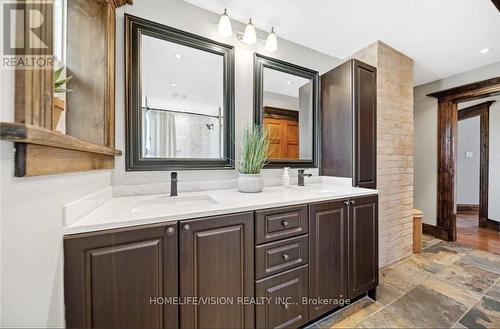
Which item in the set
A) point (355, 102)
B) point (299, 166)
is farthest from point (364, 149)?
point (299, 166)

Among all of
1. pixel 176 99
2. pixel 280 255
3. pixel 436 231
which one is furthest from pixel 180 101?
pixel 436 231

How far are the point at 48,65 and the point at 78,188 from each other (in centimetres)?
50

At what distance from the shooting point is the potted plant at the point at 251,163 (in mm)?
1552

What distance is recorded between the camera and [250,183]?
5.07 ft

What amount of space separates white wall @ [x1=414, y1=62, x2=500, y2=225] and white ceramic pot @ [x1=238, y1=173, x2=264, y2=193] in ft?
10.4

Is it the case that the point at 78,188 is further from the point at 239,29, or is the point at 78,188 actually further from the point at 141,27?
the point at 239,29

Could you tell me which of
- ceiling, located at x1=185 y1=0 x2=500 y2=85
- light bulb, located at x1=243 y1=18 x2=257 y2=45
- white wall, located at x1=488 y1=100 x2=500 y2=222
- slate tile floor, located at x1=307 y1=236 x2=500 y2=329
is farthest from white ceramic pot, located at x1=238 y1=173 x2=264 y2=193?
white wall, located at x1=488 y1=100 x2=500 y2=222

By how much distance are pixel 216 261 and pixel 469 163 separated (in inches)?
247

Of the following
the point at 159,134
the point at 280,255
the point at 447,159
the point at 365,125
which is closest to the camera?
the point at 280,255

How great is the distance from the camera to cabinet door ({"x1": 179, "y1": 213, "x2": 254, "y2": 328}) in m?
0.95

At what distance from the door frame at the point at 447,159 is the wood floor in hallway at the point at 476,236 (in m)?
0.21

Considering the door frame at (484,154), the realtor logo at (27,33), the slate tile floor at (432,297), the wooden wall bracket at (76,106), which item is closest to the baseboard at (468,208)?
the door frame at (484,154)

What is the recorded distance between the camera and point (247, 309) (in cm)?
110

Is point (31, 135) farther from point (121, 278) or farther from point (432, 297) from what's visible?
point (432, 297)
